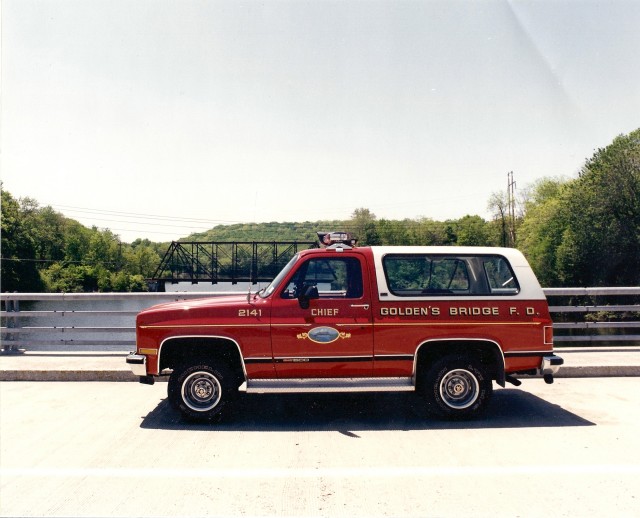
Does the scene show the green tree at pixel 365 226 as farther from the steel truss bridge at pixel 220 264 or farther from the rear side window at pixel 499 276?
the rear side window at pixel 499 276

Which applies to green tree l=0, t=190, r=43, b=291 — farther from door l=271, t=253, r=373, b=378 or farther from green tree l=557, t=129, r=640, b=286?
door l=271, t=253, r=373, b=378

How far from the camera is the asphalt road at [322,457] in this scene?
4.27m

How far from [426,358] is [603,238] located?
51.8 meters

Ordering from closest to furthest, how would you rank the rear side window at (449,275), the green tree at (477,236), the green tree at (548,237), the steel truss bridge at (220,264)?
the rear side window at (449,275), the green tree at (548,237), the steel truss bridge at (220,264), the green tree at (477,236)

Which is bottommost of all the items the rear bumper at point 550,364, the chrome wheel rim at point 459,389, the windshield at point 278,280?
the chrome wheel rim at point 459,389

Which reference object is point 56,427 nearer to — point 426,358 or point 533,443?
point 426,358

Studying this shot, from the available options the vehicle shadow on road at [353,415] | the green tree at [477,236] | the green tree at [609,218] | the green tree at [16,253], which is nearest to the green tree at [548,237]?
the green tree at [609,218]

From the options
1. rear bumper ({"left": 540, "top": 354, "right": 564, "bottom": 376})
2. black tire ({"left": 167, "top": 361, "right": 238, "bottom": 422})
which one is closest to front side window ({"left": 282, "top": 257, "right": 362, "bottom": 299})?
black tire ({"left": 167, "top": 361, "right": 238, "bottom": 422})

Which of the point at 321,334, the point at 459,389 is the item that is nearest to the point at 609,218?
the point at 459,389

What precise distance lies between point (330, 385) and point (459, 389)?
4.98ft

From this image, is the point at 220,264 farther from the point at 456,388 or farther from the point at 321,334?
the point at 456,388

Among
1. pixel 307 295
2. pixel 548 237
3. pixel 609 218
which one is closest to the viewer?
pixel 307 295

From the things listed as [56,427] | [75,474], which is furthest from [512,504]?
[56,427]

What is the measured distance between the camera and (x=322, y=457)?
5.27m
